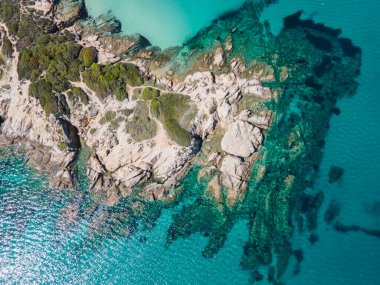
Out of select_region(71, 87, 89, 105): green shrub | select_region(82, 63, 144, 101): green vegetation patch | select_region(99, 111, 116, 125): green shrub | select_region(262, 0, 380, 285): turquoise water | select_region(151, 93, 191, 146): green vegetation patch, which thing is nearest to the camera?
select_region(262, 0, 380, 285): turquoise water

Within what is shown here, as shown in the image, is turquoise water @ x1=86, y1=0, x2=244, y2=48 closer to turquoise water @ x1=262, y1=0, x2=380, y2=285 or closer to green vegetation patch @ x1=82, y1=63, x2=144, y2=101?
green vegetation patch @ x1=82, y1=63, x2=144, y2=101

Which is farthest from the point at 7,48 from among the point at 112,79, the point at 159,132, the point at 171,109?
the point at 171,109

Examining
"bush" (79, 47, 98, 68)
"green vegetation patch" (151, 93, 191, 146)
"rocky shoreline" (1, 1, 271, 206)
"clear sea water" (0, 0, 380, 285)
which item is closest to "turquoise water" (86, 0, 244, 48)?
"clear sea water" (0, 0, 380, 285)

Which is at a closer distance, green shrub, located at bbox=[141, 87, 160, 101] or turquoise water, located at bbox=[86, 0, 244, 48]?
green shrub, located at bbox=[141, 87, 160, 101]

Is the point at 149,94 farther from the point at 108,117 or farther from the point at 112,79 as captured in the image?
the point at 108,117

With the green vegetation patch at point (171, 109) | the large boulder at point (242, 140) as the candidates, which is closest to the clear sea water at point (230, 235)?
the large boulder at point (242, 140)

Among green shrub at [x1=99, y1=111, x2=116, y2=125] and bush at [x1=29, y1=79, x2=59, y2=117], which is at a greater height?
green shrub at [x1=99, y1=111, x2=116, y2=125]
